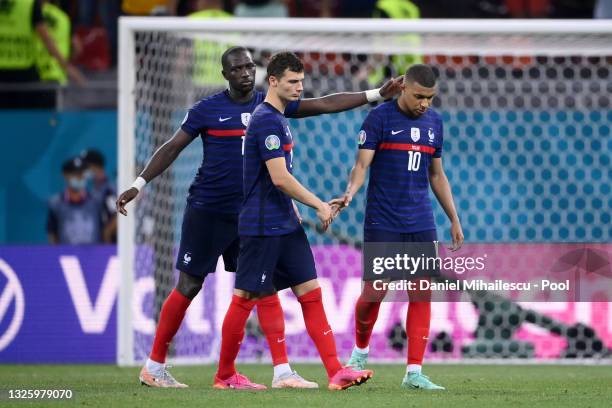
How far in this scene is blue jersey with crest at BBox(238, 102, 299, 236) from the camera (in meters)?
7.65

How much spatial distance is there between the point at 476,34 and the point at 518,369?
2693 mm

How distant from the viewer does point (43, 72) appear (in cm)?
1398

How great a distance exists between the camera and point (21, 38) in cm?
1384

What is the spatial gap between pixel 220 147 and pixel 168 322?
1.16 metres

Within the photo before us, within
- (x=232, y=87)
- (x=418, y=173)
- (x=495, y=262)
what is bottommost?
(x=495, y=262)

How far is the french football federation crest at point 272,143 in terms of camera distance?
24.9ft

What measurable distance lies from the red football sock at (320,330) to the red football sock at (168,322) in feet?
3.46

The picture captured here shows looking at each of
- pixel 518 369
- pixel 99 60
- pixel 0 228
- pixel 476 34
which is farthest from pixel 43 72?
pixel 518 369

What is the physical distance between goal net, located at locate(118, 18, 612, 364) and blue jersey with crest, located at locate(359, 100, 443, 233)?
2477 mm

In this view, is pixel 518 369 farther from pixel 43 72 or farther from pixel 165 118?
pixel 43 72

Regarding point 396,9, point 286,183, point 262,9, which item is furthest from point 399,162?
point 262,9

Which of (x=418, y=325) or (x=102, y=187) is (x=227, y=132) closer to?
(x=418, y=325)

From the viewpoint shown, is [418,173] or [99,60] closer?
[418,173]

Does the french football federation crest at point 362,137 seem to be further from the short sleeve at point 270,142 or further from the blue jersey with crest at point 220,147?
the short sleeve at point 270,142
